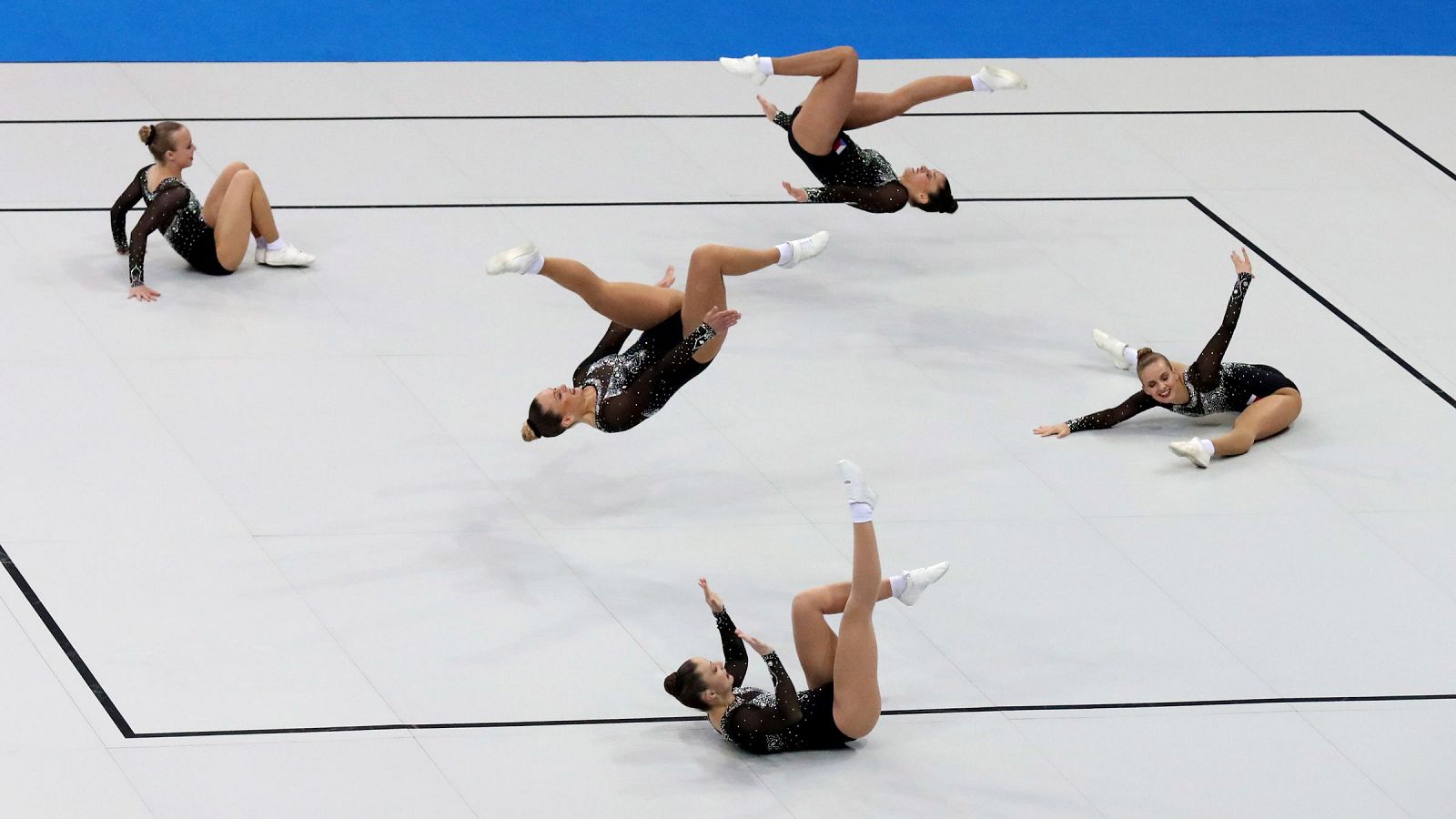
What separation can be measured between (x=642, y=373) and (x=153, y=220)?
2.42m

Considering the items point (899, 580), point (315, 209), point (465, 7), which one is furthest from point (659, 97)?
point (899, 580)

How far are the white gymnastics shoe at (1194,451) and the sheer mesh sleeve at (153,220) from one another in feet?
13.5

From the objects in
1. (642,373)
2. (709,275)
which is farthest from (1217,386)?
(642,373)

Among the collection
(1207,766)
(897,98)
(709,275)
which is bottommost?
(1207,766)

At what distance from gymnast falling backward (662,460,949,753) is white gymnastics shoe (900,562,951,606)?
0.22 metres

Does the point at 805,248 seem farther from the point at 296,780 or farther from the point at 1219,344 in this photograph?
the point at 296,780

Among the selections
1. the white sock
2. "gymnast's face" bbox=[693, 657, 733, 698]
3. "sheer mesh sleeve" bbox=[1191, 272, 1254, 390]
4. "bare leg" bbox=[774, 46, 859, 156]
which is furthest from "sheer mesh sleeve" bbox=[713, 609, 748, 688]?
"bare leg" bbox=[774, 46, 859, 156]

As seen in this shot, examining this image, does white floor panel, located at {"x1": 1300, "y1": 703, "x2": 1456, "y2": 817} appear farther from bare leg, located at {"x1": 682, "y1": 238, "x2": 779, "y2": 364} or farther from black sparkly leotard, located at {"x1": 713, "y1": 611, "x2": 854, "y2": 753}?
bare leg, located at {"x1": 682, "y1": 238, "x2": 779, "y2": 364}

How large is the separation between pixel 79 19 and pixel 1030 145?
524cm

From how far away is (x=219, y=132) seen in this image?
9.24 meters

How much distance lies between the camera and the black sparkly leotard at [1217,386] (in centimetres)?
713

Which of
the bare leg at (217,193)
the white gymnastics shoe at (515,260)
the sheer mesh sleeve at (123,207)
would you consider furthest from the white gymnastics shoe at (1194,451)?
the sheer mesh sleeve at (123,207)

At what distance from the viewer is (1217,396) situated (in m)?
7.21

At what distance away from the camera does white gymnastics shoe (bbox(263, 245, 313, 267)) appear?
7992 mm
